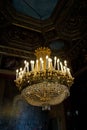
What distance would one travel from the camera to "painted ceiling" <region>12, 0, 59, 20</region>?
635cm

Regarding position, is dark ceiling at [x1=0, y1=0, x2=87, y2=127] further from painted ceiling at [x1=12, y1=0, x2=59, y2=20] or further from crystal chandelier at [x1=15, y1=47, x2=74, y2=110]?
crystal chandelier at [x1=15, y1=47, x2=74, y2=110]

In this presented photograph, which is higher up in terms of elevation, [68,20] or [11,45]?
[68,20]

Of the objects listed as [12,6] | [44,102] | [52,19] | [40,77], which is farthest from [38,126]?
[12,6]

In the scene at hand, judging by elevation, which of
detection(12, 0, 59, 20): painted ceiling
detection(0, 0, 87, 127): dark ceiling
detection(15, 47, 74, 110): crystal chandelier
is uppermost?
detection(12, 0, 59, 20): painted ceiling

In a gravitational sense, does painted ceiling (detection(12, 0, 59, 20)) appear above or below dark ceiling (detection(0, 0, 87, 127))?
above

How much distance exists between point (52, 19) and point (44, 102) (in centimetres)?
311

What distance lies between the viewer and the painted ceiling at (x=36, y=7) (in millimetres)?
6348

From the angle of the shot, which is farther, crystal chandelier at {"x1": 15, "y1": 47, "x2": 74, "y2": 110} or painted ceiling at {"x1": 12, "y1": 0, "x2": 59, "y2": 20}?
painted ceiling at {"x1": 12, "y1": 0, "x2": 59, "y2": 20}

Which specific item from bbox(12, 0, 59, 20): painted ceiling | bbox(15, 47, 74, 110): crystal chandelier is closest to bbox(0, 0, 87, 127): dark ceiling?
bbox(12, 0, 59, 20): painted ceiling

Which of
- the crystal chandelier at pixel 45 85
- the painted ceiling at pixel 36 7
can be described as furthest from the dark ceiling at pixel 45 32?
the crystal chandelier at pixel 45 85

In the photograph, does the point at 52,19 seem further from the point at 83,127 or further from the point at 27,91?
the point at 83,127

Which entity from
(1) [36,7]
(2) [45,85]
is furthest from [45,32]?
(2) [45,85]

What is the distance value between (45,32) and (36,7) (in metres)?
1.21

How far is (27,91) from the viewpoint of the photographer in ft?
17.1
